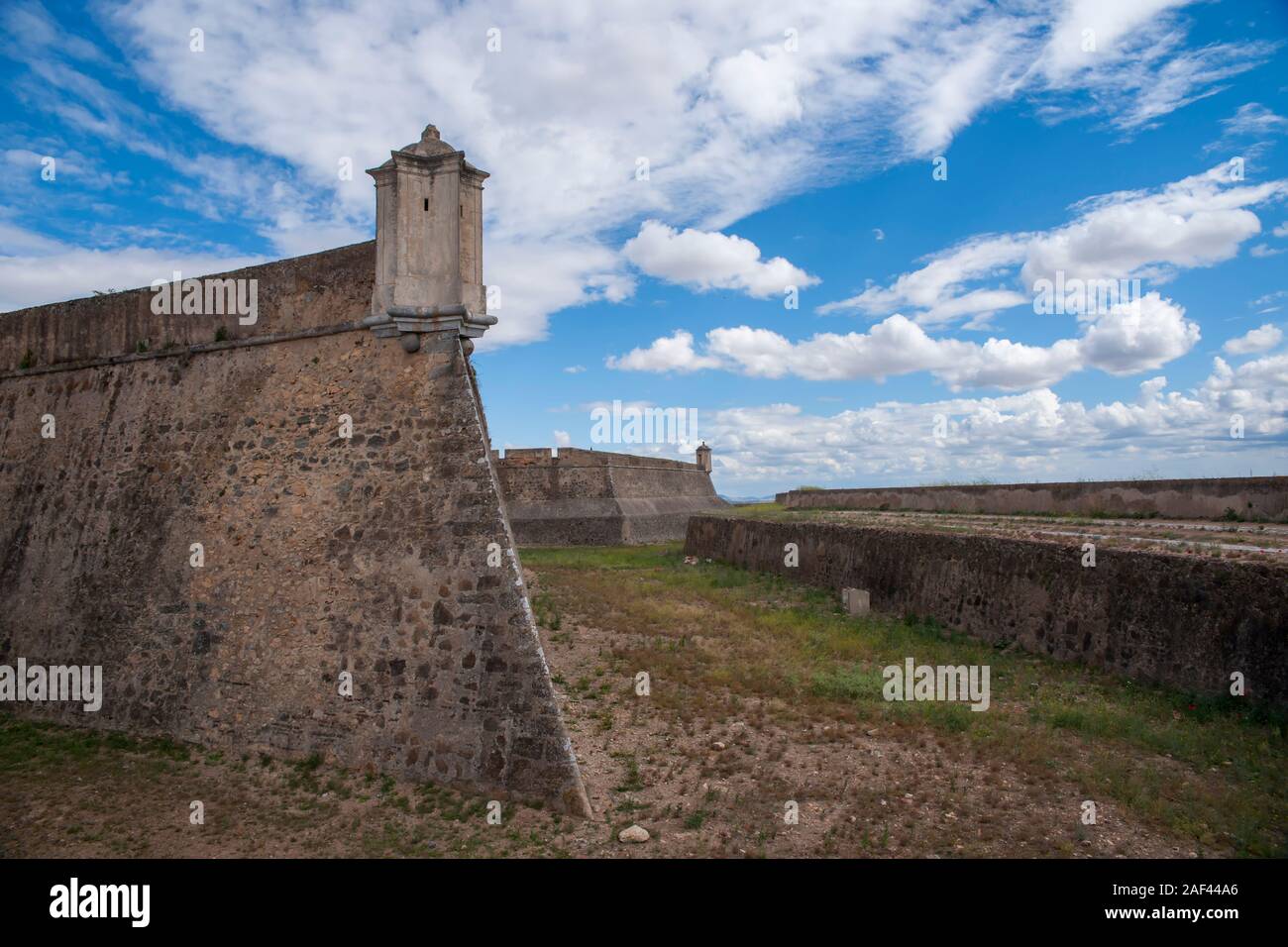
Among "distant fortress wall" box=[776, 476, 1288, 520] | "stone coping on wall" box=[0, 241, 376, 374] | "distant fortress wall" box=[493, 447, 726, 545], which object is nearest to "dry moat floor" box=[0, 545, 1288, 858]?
"stone coping on wall" box=[0, 241, 376, 374]

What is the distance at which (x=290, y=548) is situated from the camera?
27.9 ft

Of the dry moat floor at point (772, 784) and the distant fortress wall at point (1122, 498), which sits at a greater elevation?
the distant fortress wall at point (1122, 498)

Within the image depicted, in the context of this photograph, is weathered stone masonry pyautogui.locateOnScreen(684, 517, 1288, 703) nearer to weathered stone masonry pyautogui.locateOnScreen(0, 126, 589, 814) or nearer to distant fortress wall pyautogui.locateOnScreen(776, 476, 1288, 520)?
distant fortress wall pyautogui.locateOnScreen(776, 476, 1288, 520)

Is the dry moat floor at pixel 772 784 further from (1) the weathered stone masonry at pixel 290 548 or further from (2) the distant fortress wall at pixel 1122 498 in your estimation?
(2) the distant fortress wall at pixel 1122 498

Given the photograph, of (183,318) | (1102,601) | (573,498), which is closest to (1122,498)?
(1102,601)

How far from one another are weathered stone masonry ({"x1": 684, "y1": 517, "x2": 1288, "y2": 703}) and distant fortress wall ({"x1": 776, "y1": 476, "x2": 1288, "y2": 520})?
4873 millimetres

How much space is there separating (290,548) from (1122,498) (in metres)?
16.8

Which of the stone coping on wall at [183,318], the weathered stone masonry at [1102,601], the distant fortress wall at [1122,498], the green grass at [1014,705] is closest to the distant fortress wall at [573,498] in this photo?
the distant fortress wall at [1122,498]

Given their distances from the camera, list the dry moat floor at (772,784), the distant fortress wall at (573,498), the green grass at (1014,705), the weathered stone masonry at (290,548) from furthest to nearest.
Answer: the distant fortress wall at (573,498), the weathered stone masonry at (290,548), the green grass at (1014,705), the dry moat floor at (772,784)

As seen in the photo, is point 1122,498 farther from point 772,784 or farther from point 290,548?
point 290,548

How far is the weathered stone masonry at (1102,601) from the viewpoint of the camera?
848cm

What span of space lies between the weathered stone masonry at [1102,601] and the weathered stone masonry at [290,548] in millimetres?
7649

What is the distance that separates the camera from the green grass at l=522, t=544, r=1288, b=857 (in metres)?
6.49
